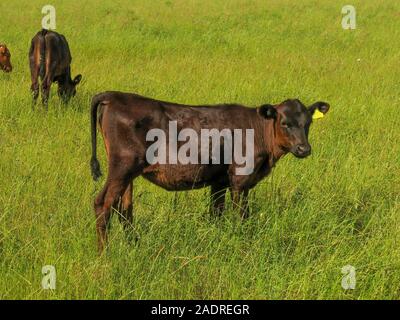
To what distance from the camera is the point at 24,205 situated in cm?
459

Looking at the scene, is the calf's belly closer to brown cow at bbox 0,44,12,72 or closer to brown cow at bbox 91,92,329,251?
brown cow at bbox 91,92,329,251

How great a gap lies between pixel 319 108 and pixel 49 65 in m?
4.94

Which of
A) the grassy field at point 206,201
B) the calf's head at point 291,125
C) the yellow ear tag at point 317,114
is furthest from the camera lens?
the yellow ear tag at point 317,114

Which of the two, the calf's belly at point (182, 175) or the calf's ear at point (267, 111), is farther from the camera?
the calf's ear at point (267, 111)

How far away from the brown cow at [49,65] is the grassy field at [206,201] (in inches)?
11.0

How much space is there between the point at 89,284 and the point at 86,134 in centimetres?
364

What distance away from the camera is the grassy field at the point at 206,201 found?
356cm

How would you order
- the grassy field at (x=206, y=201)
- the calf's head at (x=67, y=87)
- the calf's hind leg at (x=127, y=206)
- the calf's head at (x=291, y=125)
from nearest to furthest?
1. the grassy field at (x=206, y=201)
2. the calf's hind leg at (x=127, y=206)
3. the calf's head at (x=291, y=125)
4. the calf's head at (x=67, y=87)

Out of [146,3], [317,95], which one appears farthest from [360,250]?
[146,3]

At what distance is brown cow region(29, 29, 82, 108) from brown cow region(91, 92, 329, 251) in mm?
4447

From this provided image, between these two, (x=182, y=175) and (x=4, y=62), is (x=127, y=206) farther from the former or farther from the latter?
(x=4, y=62)

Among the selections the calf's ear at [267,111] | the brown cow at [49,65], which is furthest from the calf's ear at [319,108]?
the brown cow at [49,65]

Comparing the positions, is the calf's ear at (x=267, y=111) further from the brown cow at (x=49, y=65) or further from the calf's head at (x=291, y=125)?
the brown cow at (x=49, y=65)
